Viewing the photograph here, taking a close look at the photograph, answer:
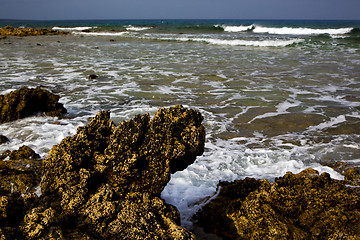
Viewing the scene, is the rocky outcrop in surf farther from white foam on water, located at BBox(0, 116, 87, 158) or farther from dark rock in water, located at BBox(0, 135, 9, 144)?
dark rock in water, located at BBox(0, 135, 9, 144)

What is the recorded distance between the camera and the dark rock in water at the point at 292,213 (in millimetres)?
2426

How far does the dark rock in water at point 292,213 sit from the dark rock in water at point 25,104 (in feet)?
15.4

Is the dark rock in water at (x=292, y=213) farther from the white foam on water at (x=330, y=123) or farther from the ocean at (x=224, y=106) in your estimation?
the white foam on water at (x=330, y=123)

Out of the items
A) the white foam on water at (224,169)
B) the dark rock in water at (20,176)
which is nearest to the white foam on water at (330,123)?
the white foam on water at (224,169)

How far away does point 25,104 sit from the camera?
19.9 feet

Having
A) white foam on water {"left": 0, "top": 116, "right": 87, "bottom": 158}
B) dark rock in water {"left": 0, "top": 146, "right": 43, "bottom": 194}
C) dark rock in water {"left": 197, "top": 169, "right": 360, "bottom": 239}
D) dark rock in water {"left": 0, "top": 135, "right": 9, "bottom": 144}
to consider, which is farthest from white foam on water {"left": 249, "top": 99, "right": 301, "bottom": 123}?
dark rock in water {"left": 0, "top": 135, "right": 9, "bottom": 144}

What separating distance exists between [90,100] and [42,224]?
6035 millimetres

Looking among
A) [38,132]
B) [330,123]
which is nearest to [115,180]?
[38,132]

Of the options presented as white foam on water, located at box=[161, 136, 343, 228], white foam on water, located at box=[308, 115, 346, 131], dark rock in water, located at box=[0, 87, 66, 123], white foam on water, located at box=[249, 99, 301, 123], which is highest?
dark rock in water, located at box=[0, 87, 66, 123]

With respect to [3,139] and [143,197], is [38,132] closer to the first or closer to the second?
[3,139]

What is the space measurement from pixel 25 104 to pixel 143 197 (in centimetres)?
454

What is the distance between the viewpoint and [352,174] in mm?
3703

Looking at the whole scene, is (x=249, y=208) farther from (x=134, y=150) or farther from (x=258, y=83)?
(x=258, y=83)

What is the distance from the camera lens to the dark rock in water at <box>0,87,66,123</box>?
595 cm
